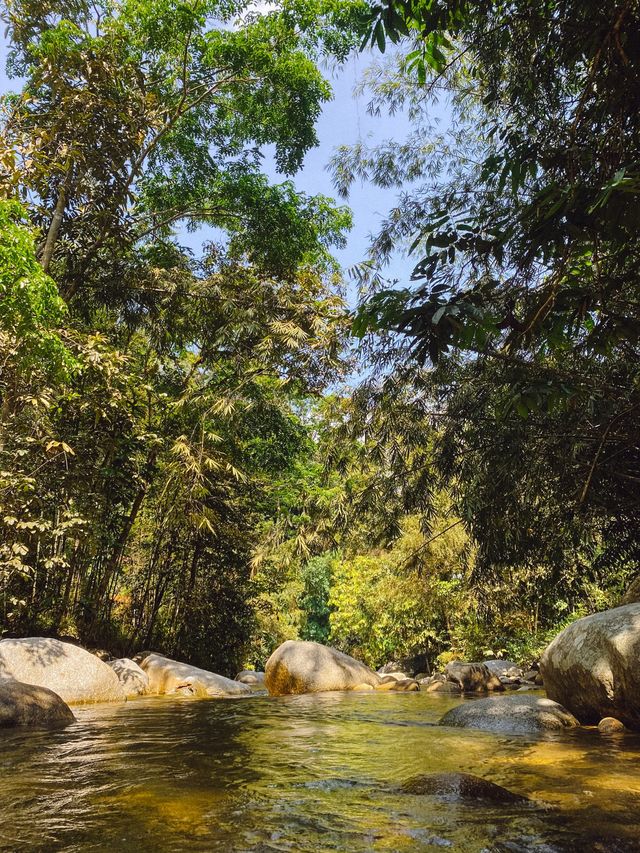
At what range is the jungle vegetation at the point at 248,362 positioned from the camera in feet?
17.4

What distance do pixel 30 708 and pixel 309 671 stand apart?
5997 mm

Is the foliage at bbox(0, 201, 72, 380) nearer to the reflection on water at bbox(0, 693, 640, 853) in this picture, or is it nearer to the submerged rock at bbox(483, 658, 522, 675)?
the reflection on water at bbox(0, 693, 640, 853)

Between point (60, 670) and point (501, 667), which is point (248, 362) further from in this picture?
point (501, 667)

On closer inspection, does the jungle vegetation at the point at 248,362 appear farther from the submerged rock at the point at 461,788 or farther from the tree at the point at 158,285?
the submerged rock at the point at 461,788

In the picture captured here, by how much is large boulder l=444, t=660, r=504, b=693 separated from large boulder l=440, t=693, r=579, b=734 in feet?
17.1

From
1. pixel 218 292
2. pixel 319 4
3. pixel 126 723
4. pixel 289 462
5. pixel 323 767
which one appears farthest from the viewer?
pixel 289 462

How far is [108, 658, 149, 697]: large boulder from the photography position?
28.3 ft

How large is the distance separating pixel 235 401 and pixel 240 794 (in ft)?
25.5

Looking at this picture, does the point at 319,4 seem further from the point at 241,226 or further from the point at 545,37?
the point at 545,37

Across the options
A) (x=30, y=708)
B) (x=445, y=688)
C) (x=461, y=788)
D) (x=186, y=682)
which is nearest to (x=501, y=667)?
(x=445, y=688)

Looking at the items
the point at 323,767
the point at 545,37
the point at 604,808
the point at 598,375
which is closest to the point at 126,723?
the point at 323,767

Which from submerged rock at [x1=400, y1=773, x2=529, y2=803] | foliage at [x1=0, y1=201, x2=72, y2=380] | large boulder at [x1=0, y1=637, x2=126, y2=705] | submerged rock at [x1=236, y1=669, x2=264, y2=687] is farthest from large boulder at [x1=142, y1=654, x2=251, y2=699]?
submerged rock at [x1=400, y1=773, x2=529, y2=803]

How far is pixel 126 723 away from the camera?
17.8ft

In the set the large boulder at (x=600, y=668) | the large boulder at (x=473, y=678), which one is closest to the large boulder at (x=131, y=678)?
the large boulder at (x=473, y=678)
